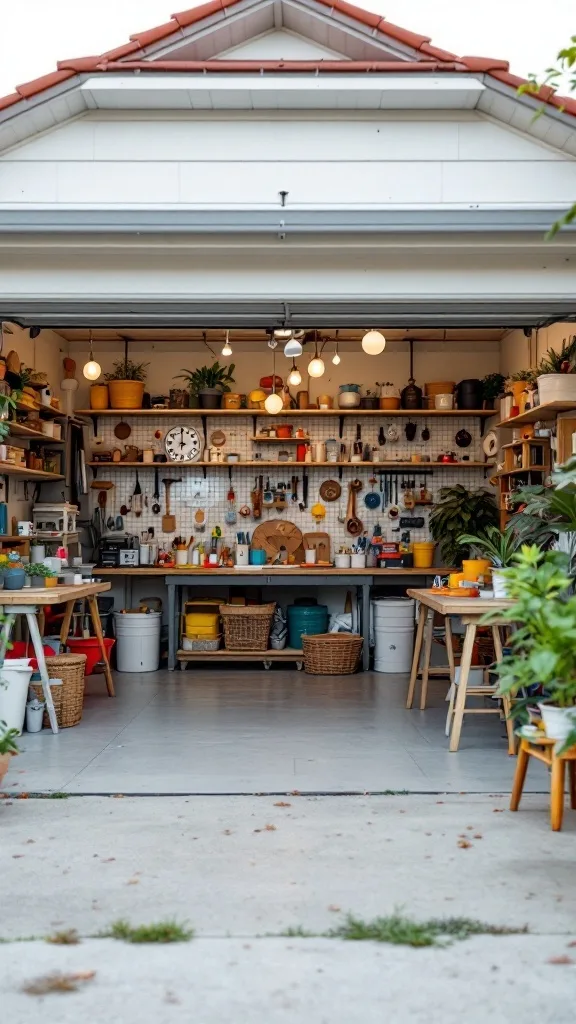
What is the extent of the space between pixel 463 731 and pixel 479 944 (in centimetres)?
349

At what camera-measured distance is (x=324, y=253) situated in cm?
542

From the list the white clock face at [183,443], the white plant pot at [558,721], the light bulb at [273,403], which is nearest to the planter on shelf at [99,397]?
the white clock face at [183,443]

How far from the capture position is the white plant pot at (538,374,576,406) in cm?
709

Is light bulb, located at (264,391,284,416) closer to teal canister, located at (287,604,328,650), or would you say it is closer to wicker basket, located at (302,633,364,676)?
teal canister, located at (287,604,328,650)

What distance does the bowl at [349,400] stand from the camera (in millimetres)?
10250

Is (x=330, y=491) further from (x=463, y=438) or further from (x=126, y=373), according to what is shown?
(x=126, y=373)

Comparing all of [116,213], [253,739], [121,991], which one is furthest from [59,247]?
[121,991]

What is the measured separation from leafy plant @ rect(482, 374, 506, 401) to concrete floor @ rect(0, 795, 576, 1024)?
6.12m

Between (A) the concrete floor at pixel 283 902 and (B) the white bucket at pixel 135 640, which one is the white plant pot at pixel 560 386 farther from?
(B) the white bucket at pixel 135 640

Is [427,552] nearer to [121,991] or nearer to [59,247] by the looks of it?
[59,247]

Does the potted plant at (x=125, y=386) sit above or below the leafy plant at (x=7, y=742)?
above

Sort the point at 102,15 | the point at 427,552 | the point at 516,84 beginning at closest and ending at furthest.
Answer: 1. the point at 516,84
2. the point at 102,15
3. the point at 427,552

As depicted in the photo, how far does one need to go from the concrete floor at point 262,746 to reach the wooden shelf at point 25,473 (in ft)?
6.46

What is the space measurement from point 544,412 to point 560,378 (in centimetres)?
67
